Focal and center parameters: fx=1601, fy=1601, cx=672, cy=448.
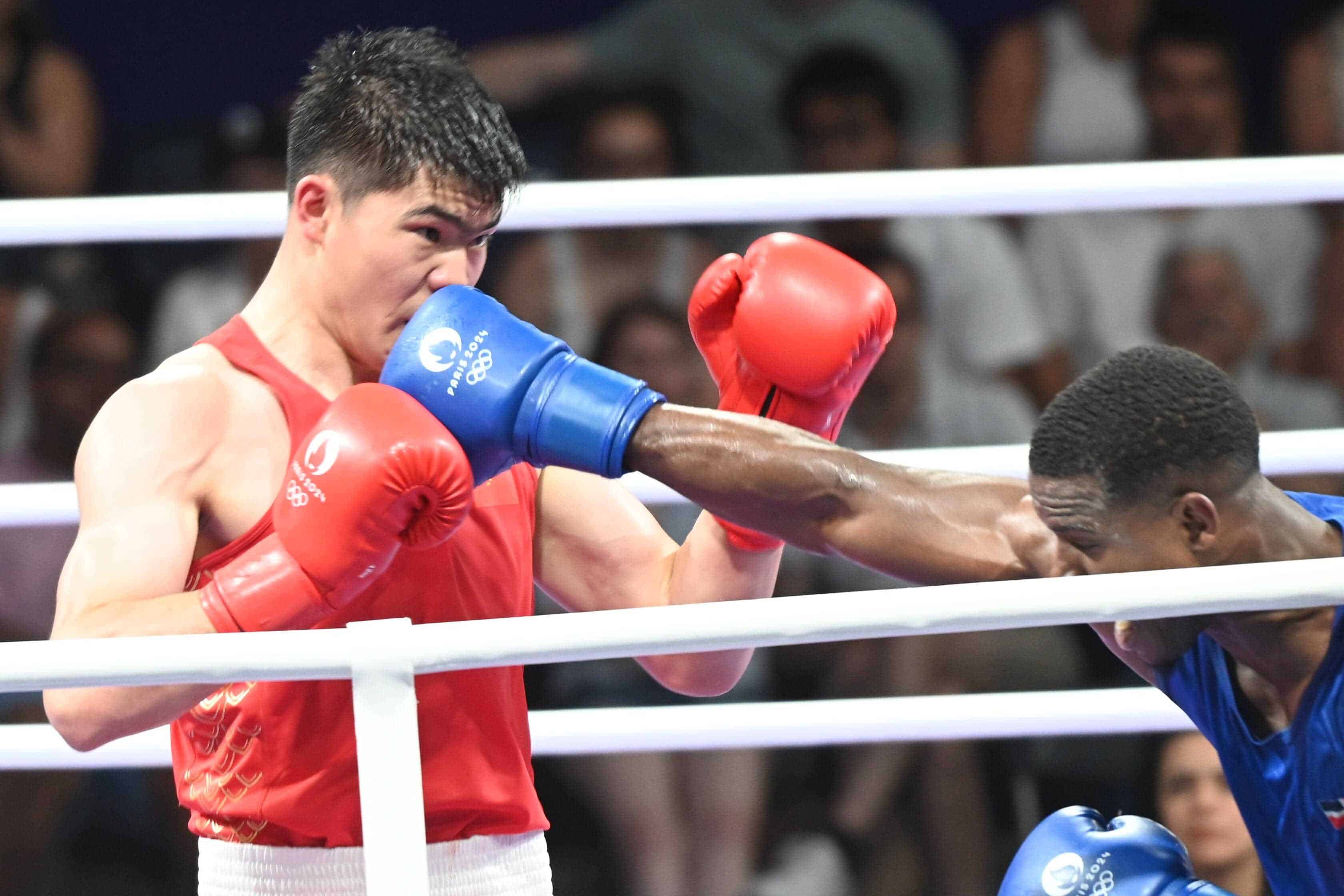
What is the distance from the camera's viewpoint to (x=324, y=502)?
52.1 inches

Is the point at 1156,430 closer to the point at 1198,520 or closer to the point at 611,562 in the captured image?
the point at 1198,520

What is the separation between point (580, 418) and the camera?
4.61 feet

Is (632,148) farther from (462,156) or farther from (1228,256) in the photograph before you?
(462,156)

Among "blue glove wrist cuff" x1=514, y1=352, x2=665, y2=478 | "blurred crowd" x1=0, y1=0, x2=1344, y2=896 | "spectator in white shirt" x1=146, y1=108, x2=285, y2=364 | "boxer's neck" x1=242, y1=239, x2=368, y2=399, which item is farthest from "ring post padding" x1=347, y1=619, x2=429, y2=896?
"spectator in white shirt" x1=146, y1=108, x2=285, y2=364

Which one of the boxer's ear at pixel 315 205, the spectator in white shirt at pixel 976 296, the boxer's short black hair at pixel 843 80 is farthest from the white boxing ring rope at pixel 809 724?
the boxer's short black hair at pixel 843 80

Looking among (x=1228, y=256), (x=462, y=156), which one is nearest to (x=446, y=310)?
(x=462, y=156)

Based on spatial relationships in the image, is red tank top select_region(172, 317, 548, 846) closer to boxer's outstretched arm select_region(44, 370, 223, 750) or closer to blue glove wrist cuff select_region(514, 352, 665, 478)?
boxer's outstretched arm select_region(44, 370, 223, 750)

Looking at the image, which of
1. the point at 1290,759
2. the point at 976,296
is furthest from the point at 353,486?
the point at 976,296

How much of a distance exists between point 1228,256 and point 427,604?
2.23m

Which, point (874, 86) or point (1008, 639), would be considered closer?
point (1008, 639)

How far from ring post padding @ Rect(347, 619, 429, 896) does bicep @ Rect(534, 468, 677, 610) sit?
1.99ft

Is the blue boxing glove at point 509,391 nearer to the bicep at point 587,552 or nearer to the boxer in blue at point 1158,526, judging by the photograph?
the boxer in blue at point 1158,526

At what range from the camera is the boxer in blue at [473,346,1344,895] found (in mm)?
1356

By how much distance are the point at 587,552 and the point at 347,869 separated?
0.42 metres
